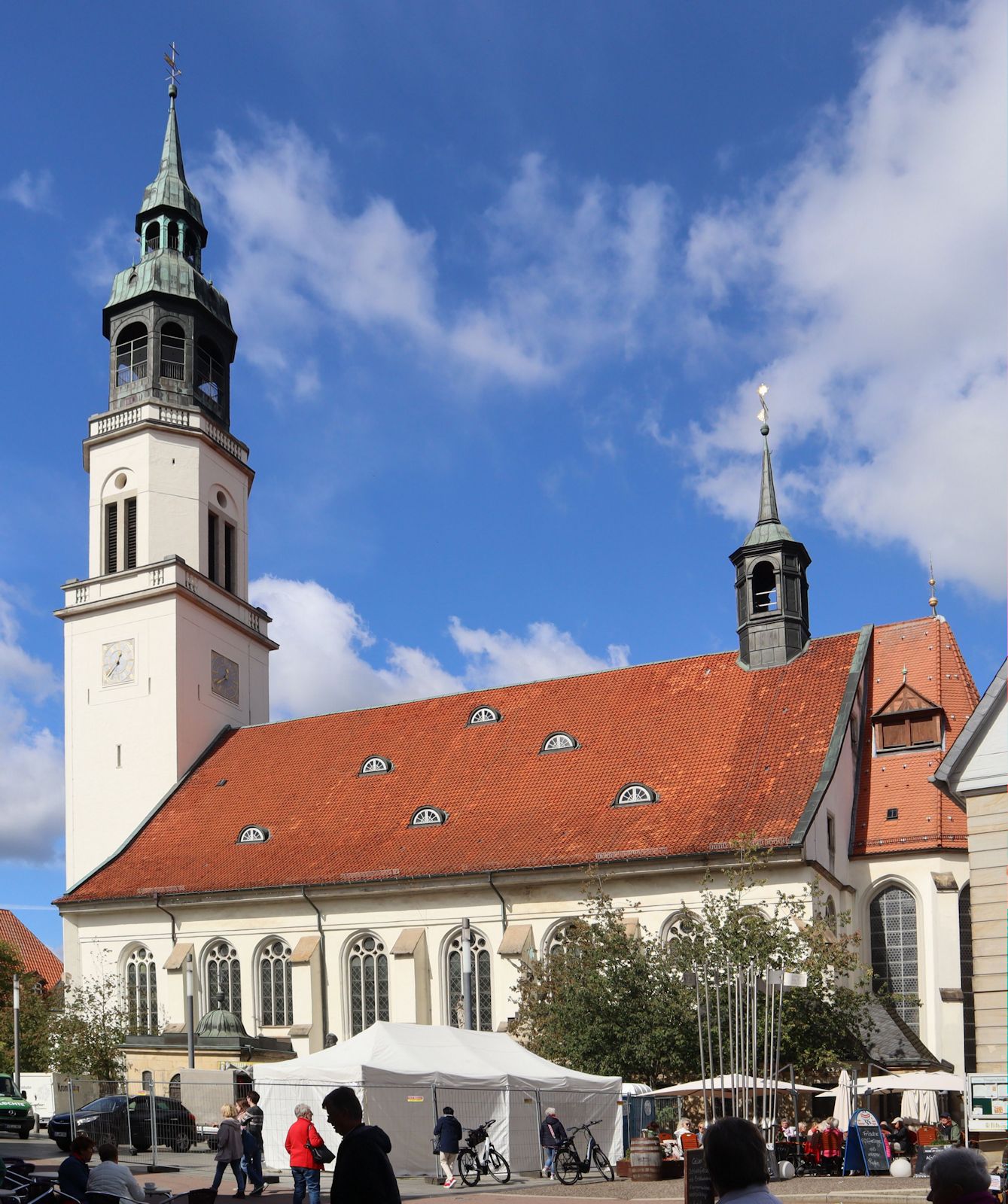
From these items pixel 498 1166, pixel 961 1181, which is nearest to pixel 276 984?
pixel 498 1166

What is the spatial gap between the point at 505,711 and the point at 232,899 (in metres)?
9.59

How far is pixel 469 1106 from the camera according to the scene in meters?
24.7

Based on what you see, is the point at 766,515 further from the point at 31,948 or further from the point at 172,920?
the point at 31,948

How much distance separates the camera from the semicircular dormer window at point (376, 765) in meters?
42.6

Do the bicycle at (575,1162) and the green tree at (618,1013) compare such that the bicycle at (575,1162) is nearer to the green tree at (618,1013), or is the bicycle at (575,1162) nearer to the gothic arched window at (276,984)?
the green tree at (618,1013)

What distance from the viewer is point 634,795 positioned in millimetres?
37281

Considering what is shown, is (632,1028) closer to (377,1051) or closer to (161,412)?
(377,1051)

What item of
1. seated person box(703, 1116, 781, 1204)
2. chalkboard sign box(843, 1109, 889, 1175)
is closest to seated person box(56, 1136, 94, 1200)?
seated person box(703, 1116, 781, 1204)

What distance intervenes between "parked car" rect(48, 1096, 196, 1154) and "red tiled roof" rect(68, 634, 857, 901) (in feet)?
33.2

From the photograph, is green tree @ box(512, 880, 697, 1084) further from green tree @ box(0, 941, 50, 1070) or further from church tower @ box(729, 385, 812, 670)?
green tree @ box(0, 941, 50, 1070)

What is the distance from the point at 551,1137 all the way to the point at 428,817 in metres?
16.2

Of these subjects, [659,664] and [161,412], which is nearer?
[659,664]

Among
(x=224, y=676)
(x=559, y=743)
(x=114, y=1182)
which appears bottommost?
(x=114, y=1182)

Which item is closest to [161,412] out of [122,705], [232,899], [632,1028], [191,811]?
[122,705]
